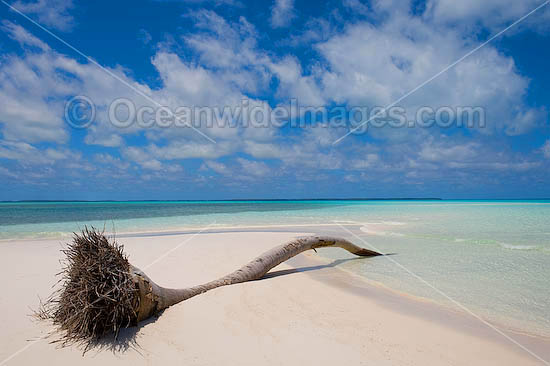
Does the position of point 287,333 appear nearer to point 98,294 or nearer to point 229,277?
point 229,277

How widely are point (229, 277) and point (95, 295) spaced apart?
2577 millimetres

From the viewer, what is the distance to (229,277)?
18.4ft

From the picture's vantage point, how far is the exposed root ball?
331 cm

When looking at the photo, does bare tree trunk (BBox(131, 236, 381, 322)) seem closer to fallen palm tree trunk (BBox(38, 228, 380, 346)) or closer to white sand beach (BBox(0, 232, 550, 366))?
fallen palm tree trunk (BBox(38, 228, 380, 346))

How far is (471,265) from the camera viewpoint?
25.8 feet

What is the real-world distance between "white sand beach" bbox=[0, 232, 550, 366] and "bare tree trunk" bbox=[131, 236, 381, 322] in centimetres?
15

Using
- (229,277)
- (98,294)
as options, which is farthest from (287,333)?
(98,294)

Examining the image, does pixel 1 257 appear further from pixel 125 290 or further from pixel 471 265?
pixel 471 265

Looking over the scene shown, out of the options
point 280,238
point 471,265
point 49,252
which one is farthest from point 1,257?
point 471,265

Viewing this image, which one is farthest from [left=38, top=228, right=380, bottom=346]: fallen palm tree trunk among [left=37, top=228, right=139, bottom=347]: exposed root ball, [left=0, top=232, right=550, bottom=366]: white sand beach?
[left=0, top=232, right=550, bottom=366]: white sand beach

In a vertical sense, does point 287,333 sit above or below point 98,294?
below

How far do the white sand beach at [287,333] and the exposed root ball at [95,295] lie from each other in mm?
189

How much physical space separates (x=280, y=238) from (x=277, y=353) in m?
10.9

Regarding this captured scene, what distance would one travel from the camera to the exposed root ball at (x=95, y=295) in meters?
3.31
